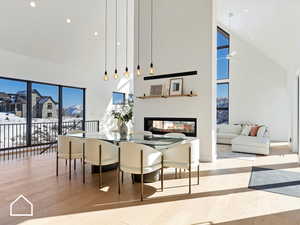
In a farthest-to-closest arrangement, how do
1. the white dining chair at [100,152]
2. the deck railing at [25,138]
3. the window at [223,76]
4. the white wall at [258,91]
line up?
the window at [223,76] → the white wall at [258,91] → the deck railing at [25,138] → the white dining chair at [100,152]

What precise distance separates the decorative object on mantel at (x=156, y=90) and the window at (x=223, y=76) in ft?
15.4

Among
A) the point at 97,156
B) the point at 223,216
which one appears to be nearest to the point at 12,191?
the point at 97,156

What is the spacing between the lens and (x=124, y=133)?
3945mm

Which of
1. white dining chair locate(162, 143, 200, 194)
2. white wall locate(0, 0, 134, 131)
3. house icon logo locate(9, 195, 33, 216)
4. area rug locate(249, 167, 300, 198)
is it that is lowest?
house icon logo locate(9, 195, 33, 216)

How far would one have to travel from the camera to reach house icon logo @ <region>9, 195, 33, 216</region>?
2.48 meters

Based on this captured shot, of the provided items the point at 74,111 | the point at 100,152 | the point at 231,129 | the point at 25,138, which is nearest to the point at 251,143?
the point at 231,129

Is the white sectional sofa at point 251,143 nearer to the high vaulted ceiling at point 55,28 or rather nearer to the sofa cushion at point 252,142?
the sofa cushion at point 252,142

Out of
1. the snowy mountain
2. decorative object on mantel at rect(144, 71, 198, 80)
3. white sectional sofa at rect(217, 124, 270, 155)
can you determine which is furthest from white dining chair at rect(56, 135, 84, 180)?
white sectional sofa at rect(217, 124, 270, 155)

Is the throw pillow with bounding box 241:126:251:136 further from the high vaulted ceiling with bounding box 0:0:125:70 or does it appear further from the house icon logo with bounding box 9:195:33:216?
the house icon logo with bounding box 9:195:33:216

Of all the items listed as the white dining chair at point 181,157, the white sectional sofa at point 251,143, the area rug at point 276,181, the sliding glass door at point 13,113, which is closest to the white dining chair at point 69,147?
the white dining chair at point 181,157

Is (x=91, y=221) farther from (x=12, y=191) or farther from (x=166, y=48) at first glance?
(x=166, y=48)

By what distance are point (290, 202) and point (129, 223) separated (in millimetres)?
2285

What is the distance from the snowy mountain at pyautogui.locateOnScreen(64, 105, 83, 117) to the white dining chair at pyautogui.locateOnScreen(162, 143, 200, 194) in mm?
5853

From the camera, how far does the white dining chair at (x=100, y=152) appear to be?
133 inches
